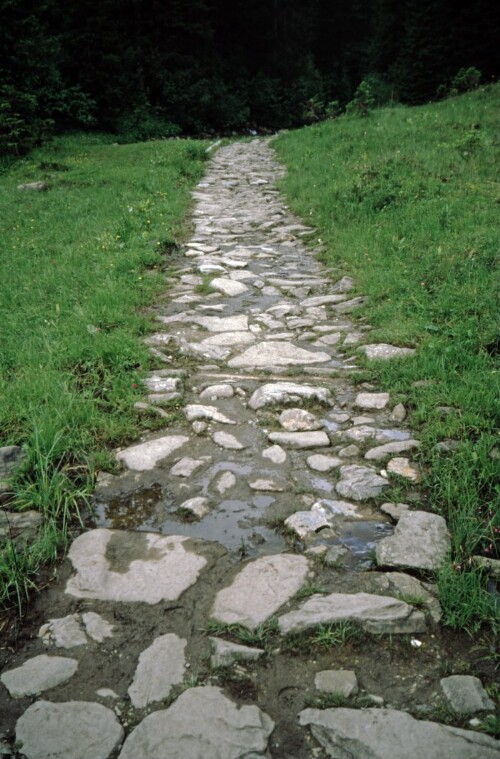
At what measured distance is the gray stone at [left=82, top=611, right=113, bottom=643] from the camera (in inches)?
84.6

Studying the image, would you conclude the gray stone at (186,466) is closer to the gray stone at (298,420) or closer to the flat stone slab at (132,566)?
the flat stone slab at (132,566)

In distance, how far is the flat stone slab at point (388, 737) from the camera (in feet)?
5.49

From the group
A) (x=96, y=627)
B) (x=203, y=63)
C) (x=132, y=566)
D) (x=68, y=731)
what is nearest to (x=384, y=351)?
(x=132, y=566)

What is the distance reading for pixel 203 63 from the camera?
28844 millimetres

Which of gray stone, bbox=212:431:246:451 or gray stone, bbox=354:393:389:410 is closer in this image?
gray stone, bbox=212:431:246:451

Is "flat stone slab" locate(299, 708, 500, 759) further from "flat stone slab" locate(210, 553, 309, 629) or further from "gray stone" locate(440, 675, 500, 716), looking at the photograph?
"flat stone slab" locate(210, 553, 309, 629)

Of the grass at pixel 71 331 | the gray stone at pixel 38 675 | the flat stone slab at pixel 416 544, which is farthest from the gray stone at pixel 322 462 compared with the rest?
the gray stone at pixel 38 675

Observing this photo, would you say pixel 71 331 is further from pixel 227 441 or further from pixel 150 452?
pixel 227 441

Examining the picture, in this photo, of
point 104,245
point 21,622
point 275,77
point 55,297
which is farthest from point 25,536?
point 275,77

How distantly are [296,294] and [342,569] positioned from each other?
383cm

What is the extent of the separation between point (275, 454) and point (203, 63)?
30.5 metres

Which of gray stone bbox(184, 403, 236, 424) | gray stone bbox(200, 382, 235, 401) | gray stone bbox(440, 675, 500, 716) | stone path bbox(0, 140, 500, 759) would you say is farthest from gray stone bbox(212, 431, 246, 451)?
gray stone bbox(440, 675, 500, 716)

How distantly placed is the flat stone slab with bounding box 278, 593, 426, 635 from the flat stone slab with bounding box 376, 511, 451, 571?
239mm

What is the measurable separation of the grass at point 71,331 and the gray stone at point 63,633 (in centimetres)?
18
